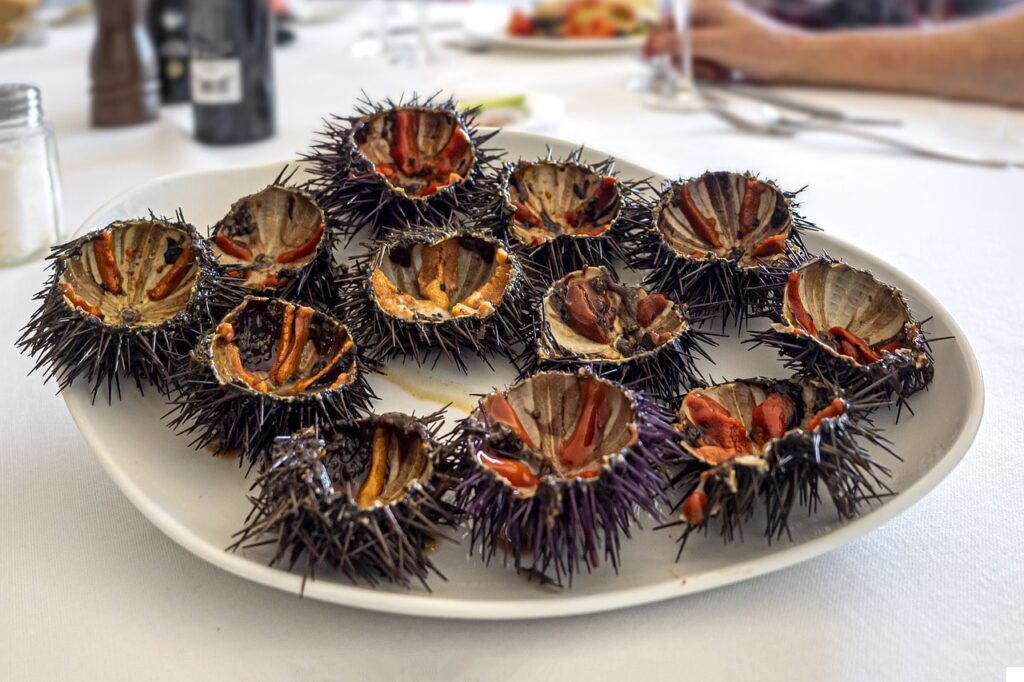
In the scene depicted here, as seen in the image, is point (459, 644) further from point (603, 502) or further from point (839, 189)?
point (839, 189)

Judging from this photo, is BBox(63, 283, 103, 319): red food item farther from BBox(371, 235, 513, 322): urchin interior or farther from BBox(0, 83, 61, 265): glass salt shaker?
BBox(0, 83, 61, 265): glass salt shaker

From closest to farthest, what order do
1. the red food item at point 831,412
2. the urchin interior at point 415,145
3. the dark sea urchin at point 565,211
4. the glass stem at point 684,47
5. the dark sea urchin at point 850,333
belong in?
1. the red food item at point 831,412
2. the dark sea urchin at point 850,333
3. the dark sea urchin at point 565,211
4. the urchin interior at point 415,145
5. the glass stem at point 684,47

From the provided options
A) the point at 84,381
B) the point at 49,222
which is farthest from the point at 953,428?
the point at 49,222

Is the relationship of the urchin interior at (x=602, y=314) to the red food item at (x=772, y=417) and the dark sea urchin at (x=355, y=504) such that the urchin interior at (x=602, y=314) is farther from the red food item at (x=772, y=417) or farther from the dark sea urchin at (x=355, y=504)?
the dark sea urchin at (x=355, y=504)

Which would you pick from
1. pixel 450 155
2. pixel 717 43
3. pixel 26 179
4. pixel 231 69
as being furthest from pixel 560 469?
pixel 717 43

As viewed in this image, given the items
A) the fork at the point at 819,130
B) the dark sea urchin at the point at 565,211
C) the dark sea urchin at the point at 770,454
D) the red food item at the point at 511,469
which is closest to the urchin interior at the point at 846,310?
the dark sea urchin at the point at 770,454

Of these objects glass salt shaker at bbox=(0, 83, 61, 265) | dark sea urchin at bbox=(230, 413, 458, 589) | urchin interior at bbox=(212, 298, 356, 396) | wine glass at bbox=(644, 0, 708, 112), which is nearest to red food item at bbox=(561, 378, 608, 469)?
dark sea urchin at bbox=(230, 413, 458, 589)
